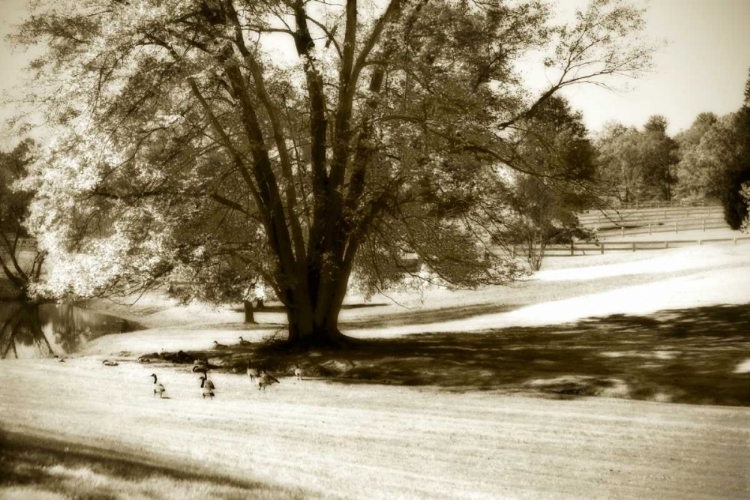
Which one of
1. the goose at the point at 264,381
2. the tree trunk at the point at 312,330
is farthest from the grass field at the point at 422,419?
the tree trunk at the point at 312,330

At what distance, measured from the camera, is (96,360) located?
1719cm

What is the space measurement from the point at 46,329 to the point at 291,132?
11.4 metres

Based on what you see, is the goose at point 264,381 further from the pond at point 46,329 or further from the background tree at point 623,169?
the background tree at point 623,169

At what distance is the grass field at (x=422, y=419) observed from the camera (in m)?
6.39

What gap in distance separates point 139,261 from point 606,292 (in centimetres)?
2056

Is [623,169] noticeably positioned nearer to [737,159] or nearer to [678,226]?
[678,226]

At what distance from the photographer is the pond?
16.1 meters

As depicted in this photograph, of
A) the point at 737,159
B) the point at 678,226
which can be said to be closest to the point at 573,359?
the point at 737,159

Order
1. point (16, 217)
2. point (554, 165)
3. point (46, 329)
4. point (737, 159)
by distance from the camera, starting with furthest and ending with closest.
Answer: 1. point (46, 329)
2. point (554, 165)
3. point (16, 217)
4. point (737, 159)

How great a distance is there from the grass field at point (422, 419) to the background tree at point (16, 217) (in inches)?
105

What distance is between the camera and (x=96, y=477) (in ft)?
18.2

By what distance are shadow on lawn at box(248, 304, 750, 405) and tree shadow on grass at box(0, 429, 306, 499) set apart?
773 centimetres

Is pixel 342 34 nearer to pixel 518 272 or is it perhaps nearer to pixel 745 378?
pixel 518 272

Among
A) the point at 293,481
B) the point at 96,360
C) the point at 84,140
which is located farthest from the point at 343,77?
the point at 293,481
